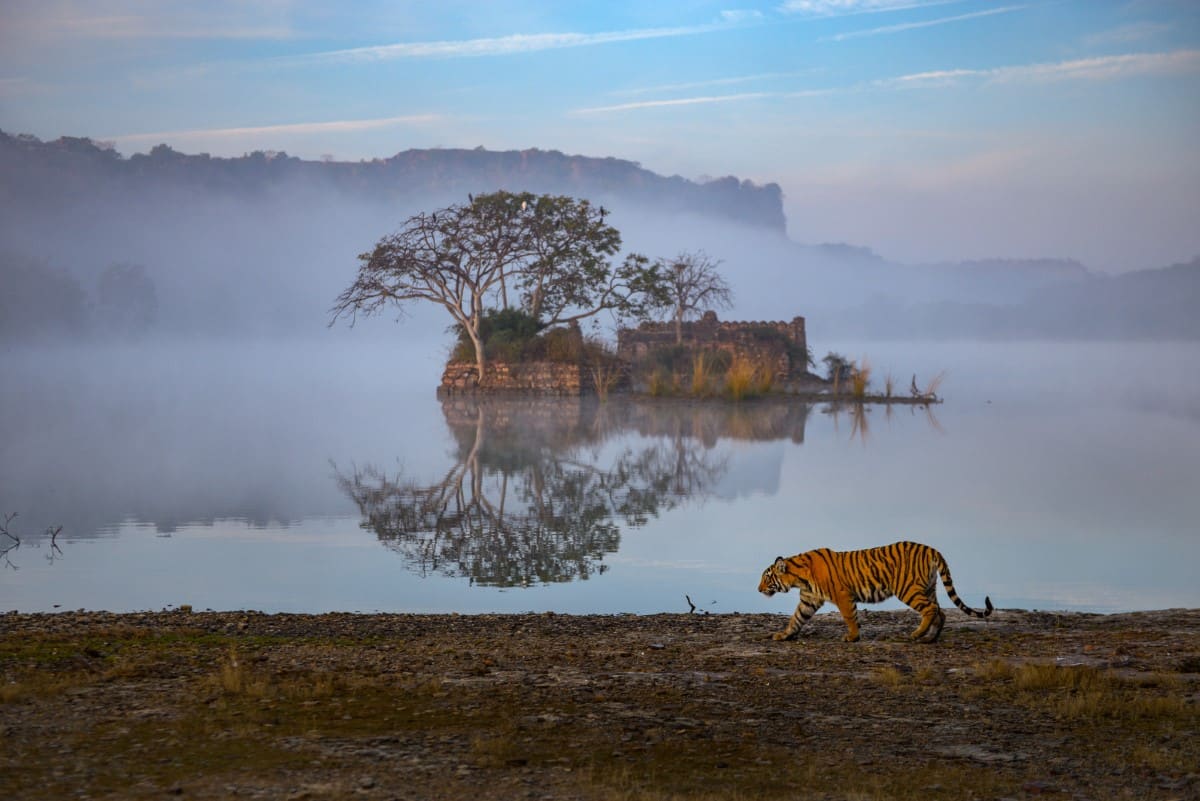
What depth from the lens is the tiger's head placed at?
8086 mm

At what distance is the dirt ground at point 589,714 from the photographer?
Result: 4918mm

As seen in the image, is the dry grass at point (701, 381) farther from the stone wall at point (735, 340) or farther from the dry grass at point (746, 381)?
the stone wall at point (735, 340)

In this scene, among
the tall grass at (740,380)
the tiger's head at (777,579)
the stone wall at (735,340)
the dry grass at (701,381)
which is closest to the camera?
the tiger's head at (777,579)

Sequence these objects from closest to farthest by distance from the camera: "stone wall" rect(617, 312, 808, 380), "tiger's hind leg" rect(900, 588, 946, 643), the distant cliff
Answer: "tiger's hind leg" rect(900, 588, 946, 643) → "stone wall" rect(617, 312, 808, 380) → the distant cliff

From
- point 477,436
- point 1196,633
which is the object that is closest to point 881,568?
point 1196,633

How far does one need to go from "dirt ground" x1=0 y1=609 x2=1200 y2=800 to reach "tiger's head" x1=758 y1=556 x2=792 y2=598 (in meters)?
0.31

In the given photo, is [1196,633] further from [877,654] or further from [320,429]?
[320,429]

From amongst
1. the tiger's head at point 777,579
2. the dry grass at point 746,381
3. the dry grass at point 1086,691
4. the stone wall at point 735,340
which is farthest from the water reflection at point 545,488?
the stone wall at point 735,340

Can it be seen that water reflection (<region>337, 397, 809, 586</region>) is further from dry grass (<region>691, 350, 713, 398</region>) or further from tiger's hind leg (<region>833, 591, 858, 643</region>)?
dry grass (<region>691, 350, 713, 398</region>)

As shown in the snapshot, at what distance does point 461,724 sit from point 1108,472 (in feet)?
51.2

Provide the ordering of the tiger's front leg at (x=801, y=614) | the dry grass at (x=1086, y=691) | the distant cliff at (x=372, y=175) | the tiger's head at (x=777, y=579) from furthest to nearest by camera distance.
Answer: the distant cliff at (x=372, y=175) → the tiger's head at (x=777, y=579) → the tiger's front leg at (x=801, y=614) → the dry grass at (x=1086, y=691)

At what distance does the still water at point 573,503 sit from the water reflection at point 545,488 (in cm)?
6

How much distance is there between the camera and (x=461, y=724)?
Answer: 18.7 ft

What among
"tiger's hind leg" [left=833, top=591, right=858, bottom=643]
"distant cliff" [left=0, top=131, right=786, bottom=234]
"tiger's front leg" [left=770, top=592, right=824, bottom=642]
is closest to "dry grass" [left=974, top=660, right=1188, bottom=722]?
"tiger's hind leg" [left=833, top=591, right=858, bottom=643]
